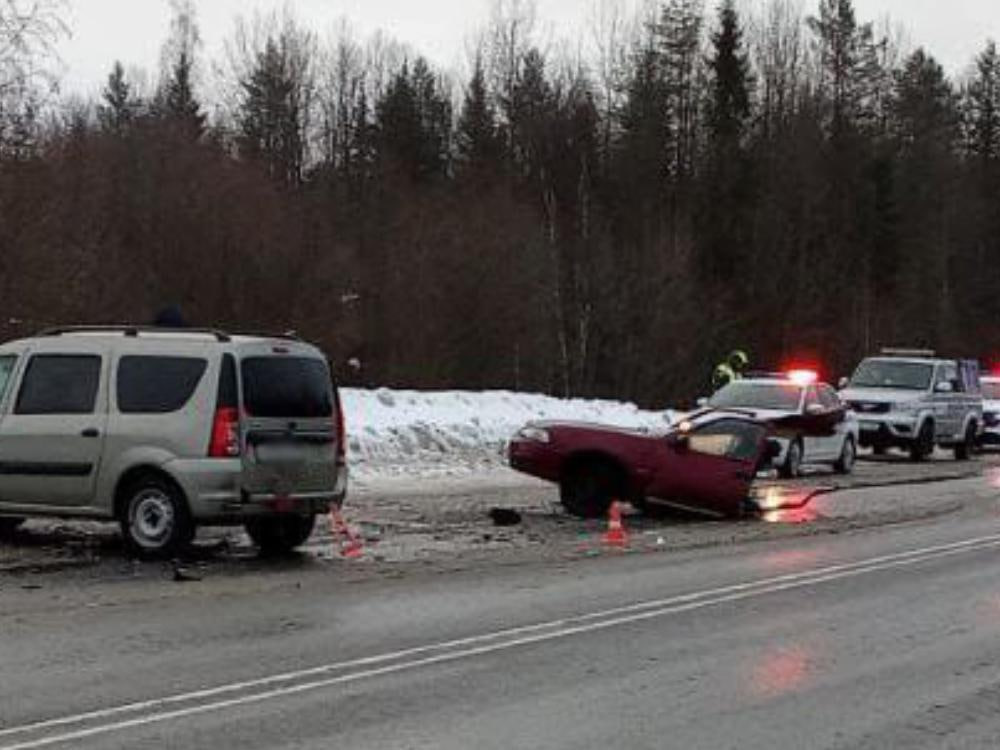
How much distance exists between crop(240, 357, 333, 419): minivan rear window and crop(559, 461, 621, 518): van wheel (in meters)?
5.02

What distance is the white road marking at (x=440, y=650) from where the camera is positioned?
7336 millimetres

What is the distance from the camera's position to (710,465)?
1847 centimetres

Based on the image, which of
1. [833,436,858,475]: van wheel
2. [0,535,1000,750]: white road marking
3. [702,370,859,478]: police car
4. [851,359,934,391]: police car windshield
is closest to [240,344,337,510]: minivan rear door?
[0,535,1000,750]: white road marking

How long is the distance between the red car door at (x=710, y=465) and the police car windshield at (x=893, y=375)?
14978 mm

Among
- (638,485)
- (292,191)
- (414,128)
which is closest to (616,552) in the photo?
(638,485)

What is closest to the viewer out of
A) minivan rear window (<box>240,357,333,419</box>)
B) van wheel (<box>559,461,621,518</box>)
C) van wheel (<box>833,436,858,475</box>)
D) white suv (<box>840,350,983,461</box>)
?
minivan rear window (<box>240,357,333,419</box>)

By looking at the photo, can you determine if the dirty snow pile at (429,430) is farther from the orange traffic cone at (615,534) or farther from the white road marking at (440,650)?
the white road marking at (440,650)

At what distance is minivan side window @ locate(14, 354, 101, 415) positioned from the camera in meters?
13.7

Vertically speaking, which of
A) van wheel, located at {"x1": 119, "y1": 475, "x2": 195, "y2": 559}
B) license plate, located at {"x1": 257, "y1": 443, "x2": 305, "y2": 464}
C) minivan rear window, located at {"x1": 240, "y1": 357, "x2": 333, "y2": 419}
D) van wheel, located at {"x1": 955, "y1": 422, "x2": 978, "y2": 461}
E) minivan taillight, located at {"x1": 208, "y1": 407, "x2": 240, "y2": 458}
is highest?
minivan rear window, located at {"x1": 240, "y1": 357, "x2": 333, "y2": 419}

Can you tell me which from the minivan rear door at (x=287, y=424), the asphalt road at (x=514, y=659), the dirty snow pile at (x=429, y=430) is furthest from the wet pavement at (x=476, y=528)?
the dirty snow pile at (x=429, y=430)

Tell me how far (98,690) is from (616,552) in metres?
7.90

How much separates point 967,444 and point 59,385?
25.4 meters

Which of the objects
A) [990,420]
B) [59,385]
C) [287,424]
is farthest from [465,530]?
[990,420]

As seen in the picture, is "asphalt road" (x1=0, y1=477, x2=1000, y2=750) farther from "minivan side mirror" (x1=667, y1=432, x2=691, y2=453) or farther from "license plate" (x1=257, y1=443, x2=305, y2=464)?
"minivan side mirror" (x1=667, y1=432, x2=691, y2=453)
